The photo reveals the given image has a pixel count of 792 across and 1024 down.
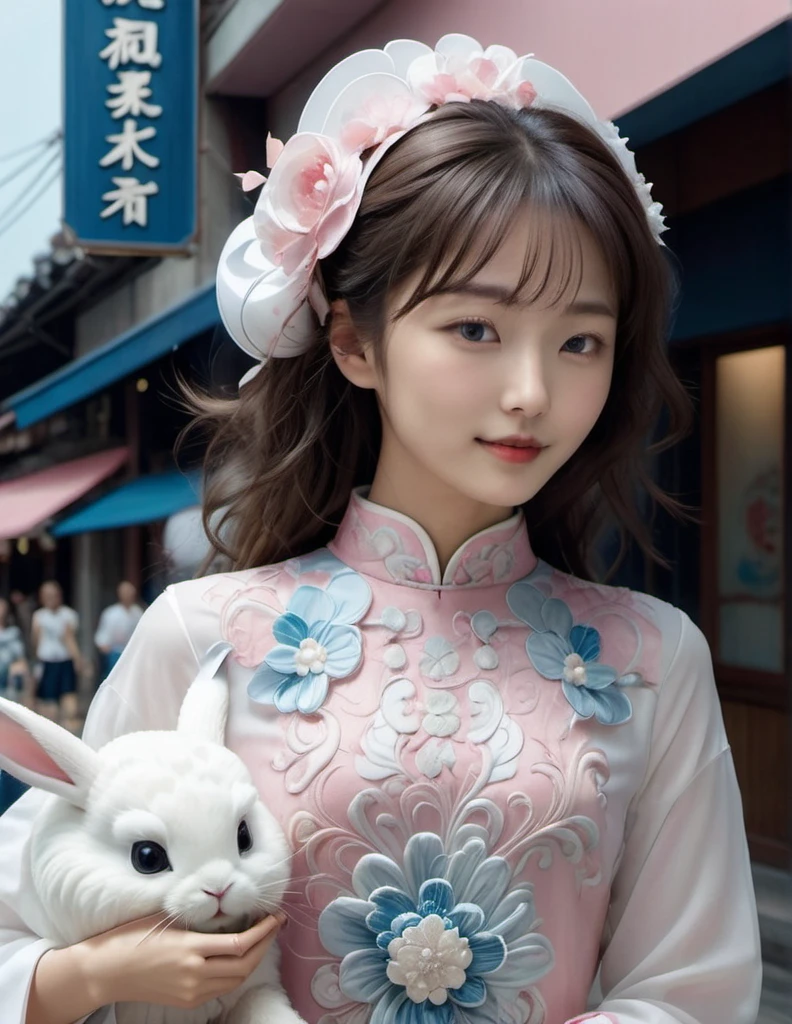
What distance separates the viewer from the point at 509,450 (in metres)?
0.92

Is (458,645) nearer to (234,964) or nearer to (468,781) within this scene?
(468,781)

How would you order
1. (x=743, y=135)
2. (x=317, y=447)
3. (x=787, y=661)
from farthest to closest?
(x=787, y=661), (x=743, y=135), (x=317, y=447)

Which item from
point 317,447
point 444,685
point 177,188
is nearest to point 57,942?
point 444,685

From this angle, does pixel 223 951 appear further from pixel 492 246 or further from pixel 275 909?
pixel 492 246

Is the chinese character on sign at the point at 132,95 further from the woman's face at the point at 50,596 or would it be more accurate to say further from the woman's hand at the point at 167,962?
the woman's hand at the point at 167,962

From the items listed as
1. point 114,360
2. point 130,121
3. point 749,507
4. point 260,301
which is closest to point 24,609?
point 114,360

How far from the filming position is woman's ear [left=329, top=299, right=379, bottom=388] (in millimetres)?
1022

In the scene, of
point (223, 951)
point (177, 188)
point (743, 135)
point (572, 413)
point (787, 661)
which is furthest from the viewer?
point (787, 661)

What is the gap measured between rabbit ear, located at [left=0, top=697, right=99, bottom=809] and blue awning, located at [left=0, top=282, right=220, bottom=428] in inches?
40.1

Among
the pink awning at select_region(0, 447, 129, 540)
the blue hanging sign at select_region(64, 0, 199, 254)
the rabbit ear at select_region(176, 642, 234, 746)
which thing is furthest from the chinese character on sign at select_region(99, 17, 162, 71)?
the rabbit ear at select_region(176, 642, 234, 746)

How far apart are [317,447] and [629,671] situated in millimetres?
349

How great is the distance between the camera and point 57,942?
2.75 feet

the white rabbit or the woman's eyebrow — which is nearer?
the white rabbit

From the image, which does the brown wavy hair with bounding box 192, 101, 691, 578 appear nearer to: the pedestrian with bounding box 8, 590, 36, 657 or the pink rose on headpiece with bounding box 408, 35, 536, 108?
the pink rose on headpiece with bounding box 408, 35, 536, 108
